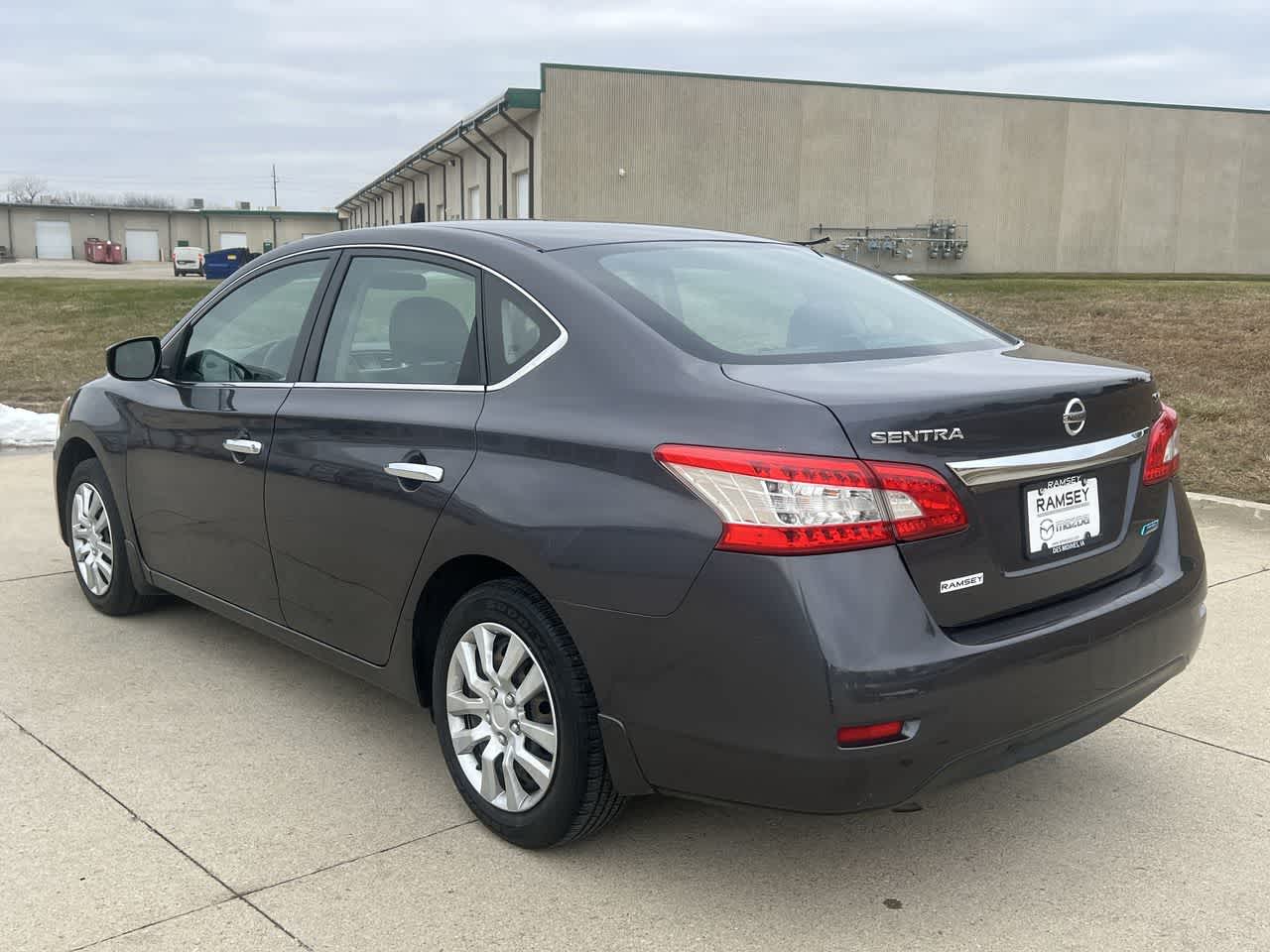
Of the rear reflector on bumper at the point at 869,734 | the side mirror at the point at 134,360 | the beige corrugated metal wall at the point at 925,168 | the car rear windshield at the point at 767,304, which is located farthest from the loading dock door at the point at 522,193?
the rear reflector on bumper at the point at 869,734

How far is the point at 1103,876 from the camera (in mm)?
3033

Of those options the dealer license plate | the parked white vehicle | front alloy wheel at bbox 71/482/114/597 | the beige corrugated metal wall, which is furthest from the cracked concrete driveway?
the parked white vehicle

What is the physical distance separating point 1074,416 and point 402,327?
1908 millimetres

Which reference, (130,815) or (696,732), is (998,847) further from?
(130,815)

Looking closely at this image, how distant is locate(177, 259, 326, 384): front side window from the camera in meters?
3.99

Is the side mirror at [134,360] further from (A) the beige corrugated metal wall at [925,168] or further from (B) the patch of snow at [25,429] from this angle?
(A) the beige corrugated metal wall at [925,168]

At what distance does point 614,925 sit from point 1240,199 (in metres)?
46.7

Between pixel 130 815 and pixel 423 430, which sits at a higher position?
pixel 423 430

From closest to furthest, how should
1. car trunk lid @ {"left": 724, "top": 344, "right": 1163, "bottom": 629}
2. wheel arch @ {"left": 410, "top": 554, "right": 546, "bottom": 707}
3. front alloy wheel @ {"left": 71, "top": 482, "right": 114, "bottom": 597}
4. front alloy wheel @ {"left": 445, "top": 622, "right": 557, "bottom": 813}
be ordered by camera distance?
car trunk lid @ {"left": 724, "top": 344, "right": 1163, "bottom": 629} → front alloy wheel @ {"left": 445, "top": 622, "right": 557, "bottom": 813} → wheel arch @ {"left": 410, "top": 554, "right": 546, "bottom": 707} → front alloy wheel @ {"left": 71, "top": 482, "right": 114, "bottom": 597}

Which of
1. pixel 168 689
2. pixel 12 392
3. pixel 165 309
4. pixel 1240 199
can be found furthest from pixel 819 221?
pixel 168 689

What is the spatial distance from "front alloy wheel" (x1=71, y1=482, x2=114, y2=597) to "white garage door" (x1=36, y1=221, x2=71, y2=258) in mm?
91569

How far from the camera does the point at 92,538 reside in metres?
5.09

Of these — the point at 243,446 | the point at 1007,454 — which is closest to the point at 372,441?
the point at 243,446

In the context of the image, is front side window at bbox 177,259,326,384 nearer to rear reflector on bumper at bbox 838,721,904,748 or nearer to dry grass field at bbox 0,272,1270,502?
rear reflector on bumper at bbox 838,721,904,748
